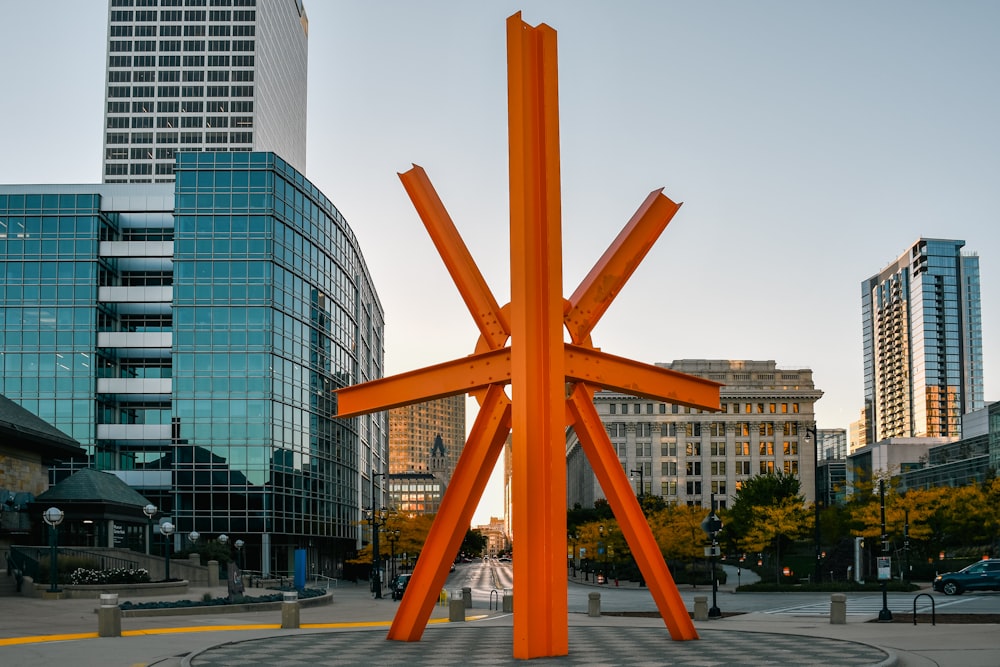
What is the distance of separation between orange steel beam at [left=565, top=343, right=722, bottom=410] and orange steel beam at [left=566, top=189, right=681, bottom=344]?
16.4 inches

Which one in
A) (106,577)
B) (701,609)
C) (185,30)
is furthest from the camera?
(185,30)

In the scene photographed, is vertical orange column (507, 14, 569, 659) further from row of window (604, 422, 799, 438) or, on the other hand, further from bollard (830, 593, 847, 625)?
row of window (604, 422, 799, 438)

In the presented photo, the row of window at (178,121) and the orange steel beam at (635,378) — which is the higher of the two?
the row of window at (178,121)

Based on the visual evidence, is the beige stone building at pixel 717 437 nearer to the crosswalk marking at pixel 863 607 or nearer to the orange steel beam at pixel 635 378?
the crosswalk marking at pixel 863 607

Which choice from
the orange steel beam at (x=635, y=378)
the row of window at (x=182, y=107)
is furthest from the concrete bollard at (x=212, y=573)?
the row of window at (x=182, y=107)

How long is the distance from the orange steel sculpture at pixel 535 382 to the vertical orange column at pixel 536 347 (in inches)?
0.7

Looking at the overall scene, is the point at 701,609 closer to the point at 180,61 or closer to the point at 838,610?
the point at 838,610

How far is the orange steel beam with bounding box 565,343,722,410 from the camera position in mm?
16859

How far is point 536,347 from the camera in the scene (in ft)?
52.2

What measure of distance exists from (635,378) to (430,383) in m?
3.55

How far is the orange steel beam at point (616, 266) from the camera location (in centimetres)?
1736

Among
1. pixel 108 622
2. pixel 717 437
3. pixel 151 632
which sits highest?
pixel 717 437

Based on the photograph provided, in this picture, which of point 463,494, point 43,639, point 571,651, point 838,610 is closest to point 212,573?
point 43,639

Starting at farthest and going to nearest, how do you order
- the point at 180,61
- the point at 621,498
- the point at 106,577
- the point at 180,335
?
1. the point at 180,61
2. the point at 180,335
3. the point at 106,577
4. the point at 621,498
